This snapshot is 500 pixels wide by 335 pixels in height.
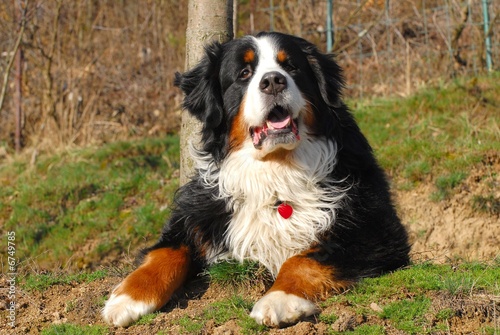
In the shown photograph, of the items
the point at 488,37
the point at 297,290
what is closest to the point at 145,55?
the point at 488,37

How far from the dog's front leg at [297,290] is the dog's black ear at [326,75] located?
104cm

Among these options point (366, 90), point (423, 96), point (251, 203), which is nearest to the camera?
point (251, 203)

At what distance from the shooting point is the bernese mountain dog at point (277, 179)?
4.21 metres

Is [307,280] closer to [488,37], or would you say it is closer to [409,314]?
[409,314]

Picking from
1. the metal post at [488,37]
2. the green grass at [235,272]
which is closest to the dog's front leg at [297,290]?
the green grass at [235,272]

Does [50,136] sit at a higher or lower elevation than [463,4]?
lower

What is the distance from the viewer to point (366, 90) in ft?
36.5

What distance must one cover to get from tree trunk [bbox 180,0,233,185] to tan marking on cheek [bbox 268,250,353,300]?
181cm

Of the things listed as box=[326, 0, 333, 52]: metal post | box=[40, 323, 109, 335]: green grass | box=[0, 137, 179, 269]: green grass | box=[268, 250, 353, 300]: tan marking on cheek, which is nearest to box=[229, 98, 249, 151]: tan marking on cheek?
box=[268, 250, 353, 300]: tan marking on cheek

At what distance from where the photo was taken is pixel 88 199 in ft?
29.8

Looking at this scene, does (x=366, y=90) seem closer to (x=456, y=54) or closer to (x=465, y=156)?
(x=456, y=54)

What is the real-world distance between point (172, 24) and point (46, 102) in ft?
10.1

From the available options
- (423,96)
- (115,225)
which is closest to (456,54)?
(423,96)

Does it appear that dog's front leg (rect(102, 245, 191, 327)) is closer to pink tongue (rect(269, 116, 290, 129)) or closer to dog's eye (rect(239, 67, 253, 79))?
pink tongue (rect(269, 116, 290, 129))
